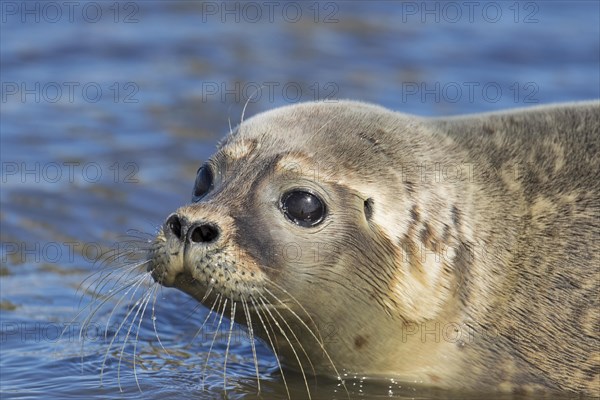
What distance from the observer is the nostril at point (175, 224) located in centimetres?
721

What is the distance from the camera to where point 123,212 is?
11430 mm

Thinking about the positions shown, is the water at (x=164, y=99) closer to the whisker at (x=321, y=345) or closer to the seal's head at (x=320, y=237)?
the whisker at (x=321, y=345)

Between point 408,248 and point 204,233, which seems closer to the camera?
point 204,233

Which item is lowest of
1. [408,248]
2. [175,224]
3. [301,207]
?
[408,248]

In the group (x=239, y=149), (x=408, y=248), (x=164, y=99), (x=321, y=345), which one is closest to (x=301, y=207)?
(x=239, y=149)

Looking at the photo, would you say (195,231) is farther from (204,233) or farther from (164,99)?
(164,99)

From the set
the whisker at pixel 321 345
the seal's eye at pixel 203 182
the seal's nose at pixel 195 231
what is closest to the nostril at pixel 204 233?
the seal's nose at pixel 195 231

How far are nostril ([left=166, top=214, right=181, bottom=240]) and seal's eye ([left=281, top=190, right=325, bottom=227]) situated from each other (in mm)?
639

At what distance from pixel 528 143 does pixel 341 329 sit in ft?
5.60

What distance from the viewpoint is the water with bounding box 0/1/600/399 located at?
8.62m

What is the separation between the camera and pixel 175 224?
7.23m

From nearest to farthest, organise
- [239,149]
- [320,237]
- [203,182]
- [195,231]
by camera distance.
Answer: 1. [195,231]
2. [320,237]
3. [239,149]
4. [203,182]

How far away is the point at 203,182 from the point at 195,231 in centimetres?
79

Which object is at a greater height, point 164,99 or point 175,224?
point 164,99
